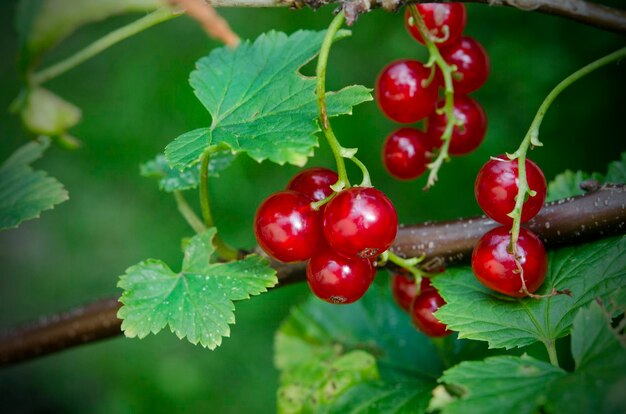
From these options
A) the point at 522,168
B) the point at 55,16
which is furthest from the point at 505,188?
the point at 55,16

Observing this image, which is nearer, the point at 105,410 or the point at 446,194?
the point at 446,194

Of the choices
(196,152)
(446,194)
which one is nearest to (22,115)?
(196,152)

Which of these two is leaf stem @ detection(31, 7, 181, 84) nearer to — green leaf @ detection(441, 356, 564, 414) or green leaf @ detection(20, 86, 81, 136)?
green leaf @ detection(20, 86, 81, 136)

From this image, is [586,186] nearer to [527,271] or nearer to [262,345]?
[527,271]

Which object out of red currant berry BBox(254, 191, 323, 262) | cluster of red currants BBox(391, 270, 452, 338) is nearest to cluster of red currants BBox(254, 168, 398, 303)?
red currant berry BBox(254, 191, 323, 262)

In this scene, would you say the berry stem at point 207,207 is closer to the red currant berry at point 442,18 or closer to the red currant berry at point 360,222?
the red currant berry at point 360,222

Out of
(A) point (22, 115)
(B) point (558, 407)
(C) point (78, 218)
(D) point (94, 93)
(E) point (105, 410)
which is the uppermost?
(A) point (22, 115)

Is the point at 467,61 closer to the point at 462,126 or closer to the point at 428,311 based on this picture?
the point at 462,126
